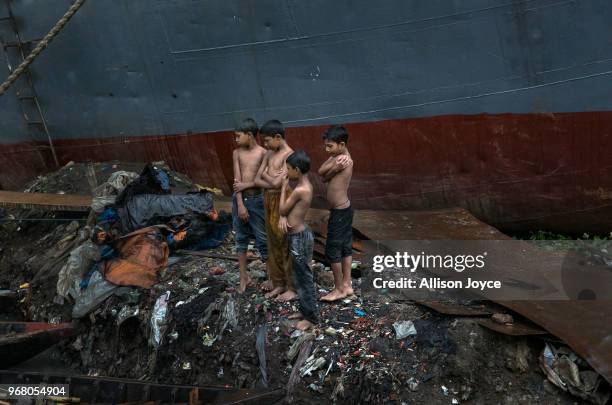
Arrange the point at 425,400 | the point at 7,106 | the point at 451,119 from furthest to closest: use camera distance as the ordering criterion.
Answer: the point at 7,106 < the point at 451,119 < the point at 425,400

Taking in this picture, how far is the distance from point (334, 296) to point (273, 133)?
1396 mm

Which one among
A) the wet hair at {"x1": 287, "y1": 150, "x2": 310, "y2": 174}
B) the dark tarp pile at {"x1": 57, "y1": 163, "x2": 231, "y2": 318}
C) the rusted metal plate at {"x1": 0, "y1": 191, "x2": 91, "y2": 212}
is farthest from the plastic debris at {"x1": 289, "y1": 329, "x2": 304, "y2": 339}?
the rusted metal plate at {"x1": 0, "y1": 191, "x2": 91, "y2": 212}

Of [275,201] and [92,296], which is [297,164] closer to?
[275,201]

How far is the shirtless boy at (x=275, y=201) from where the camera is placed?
4.80 meters

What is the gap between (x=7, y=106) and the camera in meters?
8.21

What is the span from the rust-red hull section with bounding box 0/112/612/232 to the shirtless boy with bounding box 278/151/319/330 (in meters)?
2.29

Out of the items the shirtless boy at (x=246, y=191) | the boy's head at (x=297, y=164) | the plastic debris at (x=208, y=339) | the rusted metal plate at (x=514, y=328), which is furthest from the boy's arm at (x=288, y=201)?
the rusted metal plate at (x=514, y=328)

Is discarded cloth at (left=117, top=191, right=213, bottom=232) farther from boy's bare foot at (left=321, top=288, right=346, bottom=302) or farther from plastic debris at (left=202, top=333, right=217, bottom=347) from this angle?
boy's bare foot at (left=321, top=288, right=346, bottom=302)

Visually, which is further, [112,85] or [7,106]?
[7,106]

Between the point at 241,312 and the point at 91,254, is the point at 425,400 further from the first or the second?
the point at 91,254

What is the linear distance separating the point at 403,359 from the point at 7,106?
655 centimetres

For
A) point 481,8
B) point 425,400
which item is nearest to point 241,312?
point 425,400

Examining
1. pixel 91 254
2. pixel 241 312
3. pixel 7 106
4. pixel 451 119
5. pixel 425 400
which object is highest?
pixel 7 106

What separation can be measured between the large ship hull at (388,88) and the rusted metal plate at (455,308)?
2.18 meters
